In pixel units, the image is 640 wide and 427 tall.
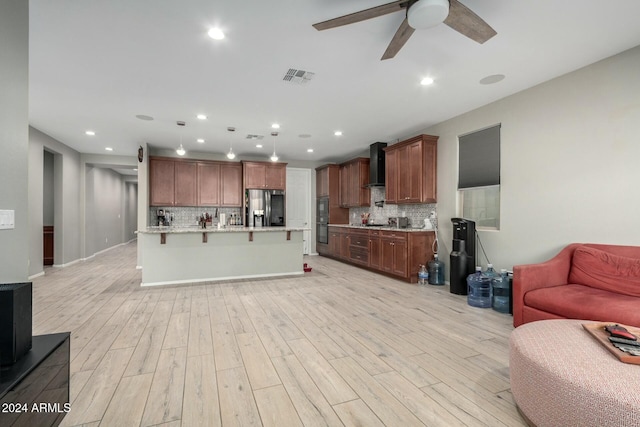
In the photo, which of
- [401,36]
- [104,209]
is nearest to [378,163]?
[401,36]

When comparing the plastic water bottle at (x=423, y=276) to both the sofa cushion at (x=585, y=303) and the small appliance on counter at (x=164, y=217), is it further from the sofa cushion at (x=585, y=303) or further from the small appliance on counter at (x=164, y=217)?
the small appliance on counter at (x=164, y=217)

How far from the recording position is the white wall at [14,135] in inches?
65.1

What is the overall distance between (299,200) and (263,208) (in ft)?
4.68

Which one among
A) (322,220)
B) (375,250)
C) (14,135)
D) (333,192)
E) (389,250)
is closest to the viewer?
(14,135)

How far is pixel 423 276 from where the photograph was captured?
16.5ft

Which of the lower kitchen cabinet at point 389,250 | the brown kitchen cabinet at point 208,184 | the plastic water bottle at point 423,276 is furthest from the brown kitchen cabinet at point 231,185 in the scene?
the plastic water bottle at point 423,276

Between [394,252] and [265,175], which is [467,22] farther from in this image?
[265,175]

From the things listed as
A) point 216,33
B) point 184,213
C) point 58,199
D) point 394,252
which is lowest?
point 394,252

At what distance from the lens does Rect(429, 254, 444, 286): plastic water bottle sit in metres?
4.97

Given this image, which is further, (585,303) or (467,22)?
(585,303)

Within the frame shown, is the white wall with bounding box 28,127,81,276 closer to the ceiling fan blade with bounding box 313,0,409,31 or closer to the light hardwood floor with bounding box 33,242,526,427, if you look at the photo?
the light hardwood floor with bounding box 33,242,526,427

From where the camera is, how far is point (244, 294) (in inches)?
174

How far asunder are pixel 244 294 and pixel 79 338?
197cm

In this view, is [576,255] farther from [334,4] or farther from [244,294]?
[244,294]
